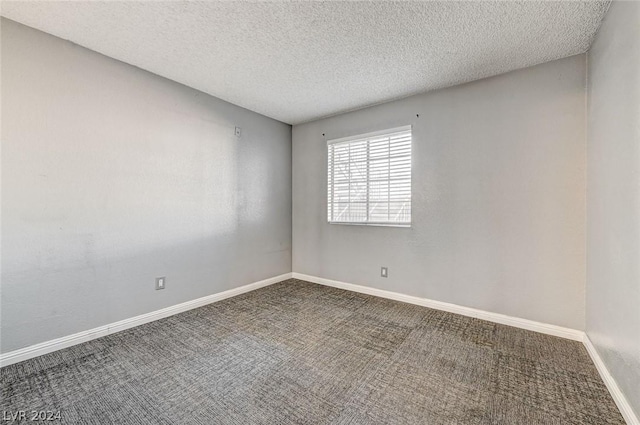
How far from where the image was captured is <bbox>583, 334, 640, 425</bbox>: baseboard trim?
1.36m

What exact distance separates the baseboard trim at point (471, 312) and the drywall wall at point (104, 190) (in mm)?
1496

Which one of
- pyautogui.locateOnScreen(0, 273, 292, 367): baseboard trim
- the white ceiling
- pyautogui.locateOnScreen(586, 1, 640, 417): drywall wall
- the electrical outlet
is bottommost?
pyautogui.locateOnScreen(0, 273, 292, 367): baseboard trim

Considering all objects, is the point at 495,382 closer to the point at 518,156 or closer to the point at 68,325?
the point at 518,156

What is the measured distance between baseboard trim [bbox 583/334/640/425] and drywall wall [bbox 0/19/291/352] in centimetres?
340

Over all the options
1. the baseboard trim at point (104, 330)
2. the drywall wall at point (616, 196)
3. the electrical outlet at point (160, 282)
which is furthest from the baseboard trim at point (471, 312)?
the electrical outlet at point (160, 282)

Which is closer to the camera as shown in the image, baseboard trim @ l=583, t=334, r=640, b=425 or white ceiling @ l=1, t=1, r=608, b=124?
baseboard trim @ l=583, t=334, r=640, b=425

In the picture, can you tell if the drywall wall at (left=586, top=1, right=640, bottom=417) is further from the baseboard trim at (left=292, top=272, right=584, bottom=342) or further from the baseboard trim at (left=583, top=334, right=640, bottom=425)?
the baseboard trim at (left=292, top=272, right=584, bottom=342)

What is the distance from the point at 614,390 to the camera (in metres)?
1.55

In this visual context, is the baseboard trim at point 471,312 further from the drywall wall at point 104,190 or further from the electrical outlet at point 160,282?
the electrical outlet at point 160,282

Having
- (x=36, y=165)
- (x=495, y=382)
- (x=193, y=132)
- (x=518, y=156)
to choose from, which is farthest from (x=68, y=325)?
(x=518, y=156)

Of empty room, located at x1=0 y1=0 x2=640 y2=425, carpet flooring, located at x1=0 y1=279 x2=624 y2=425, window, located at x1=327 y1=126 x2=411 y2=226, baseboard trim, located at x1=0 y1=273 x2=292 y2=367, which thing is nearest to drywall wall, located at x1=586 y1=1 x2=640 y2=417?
empty room, located at x1=0 y1=0 x2=640 y2=425

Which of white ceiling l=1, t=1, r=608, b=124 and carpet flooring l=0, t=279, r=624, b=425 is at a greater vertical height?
white ceiling l=1, t=1, r=608, b=124

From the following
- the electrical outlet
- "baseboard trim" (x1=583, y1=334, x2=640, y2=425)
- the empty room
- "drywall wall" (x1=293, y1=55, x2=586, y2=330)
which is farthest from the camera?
the electrical outlet

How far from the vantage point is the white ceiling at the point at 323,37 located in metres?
1.77
